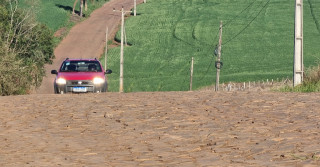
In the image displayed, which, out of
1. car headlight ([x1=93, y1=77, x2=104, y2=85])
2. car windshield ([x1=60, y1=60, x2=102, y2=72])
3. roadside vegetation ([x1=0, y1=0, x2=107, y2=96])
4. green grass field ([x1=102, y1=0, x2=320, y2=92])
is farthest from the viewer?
green grass field ([x1=102, y1=0, x2=320, y2=92])

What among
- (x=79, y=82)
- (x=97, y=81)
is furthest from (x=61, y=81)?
(x=97, y=81)

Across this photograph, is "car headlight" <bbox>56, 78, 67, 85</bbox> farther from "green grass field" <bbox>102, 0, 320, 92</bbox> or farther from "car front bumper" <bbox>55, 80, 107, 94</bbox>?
"green grass field" <bbox>102, 0, 320, 92</bbox>

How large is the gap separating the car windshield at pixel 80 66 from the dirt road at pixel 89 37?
122 ft

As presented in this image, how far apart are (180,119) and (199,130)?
6.02 ft

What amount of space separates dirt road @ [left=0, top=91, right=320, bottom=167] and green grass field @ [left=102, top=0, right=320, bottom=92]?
43.5 m

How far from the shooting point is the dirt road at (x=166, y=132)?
34.1 feet

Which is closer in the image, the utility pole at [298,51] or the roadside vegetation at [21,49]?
the utility pole at [298,51]

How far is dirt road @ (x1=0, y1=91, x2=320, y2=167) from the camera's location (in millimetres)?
10391

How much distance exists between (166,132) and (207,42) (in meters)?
71.5

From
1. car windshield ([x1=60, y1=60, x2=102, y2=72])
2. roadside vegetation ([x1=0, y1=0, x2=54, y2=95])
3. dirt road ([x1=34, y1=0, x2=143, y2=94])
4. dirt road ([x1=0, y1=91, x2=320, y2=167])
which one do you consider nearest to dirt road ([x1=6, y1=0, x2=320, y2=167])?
dirt road ([x1=0, y1=91, x2=320, y2=167])

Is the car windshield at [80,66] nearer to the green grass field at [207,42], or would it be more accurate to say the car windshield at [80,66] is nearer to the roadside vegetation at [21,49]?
the roadside vegetation at [21,49]

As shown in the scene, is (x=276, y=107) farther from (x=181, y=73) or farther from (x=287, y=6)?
(x=287, y=6)

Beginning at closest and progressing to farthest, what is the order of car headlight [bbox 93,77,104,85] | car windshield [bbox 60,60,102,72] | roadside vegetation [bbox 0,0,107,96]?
car headlight [bbox 93,77,104,85] < car windshield [bbox 60,60,102,72] < roadside vegetation [bbox 0,0,107,96]

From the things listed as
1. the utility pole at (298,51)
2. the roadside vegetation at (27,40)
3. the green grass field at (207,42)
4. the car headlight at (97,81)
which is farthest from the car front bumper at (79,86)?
the green grass field at (207,42)
